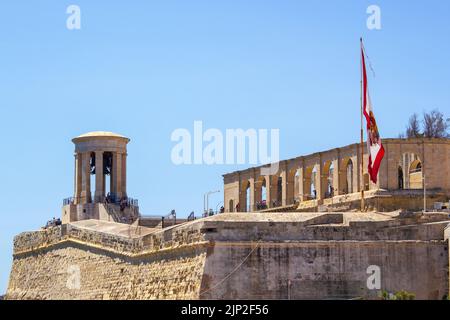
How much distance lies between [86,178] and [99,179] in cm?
55

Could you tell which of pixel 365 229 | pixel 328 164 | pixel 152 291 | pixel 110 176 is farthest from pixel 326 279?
pixel 110 176

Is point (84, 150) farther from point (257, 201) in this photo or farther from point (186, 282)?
point (186, 282)

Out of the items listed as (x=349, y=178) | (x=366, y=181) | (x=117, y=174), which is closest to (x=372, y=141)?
(x=366, y=181)

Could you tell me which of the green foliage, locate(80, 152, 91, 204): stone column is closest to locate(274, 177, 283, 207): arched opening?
locate(80, 152, 91, 204): stone column

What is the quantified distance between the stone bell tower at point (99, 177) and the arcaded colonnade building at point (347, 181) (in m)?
5.83

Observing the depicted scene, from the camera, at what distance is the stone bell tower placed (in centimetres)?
5834

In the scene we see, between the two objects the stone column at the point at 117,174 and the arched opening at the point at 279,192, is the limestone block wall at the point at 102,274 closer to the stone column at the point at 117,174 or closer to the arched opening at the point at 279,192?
the stone column at the point at 117,174

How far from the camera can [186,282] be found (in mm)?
42156

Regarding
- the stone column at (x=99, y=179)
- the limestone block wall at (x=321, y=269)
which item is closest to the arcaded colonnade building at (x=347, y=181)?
the stone column at (x=99, y=179)

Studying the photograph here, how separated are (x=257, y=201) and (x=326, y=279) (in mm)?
21026

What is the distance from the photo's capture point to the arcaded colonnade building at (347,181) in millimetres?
50406

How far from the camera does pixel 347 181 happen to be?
57906 millimetres

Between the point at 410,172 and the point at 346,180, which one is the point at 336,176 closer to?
the point at 346,180

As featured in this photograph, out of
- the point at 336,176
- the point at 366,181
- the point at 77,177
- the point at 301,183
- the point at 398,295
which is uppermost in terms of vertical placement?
the point at 77,177
